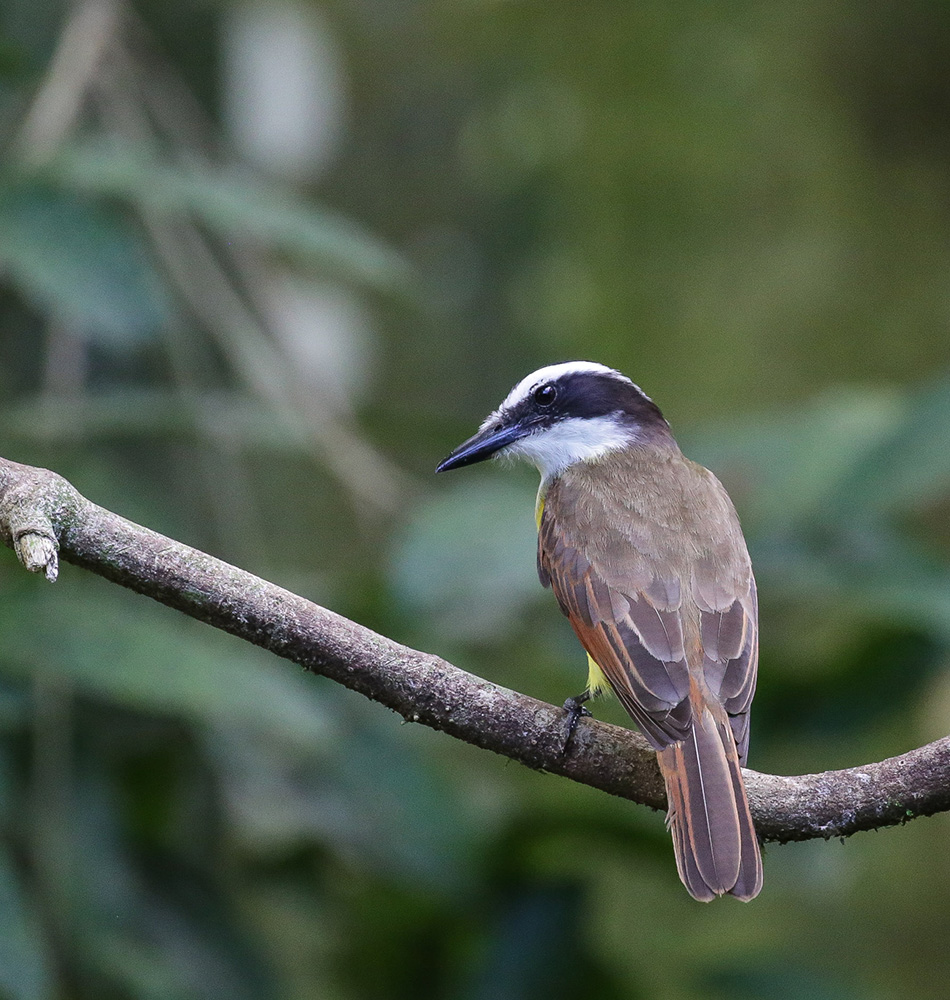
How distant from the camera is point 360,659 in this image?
2107 mm

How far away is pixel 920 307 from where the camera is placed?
6.27 metres

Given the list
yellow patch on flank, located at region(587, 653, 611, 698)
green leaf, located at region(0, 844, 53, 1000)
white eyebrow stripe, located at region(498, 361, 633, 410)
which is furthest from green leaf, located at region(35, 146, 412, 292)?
green leaf, located at region(0, 844, 53, 1000)

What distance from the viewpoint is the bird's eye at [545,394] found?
3.65m

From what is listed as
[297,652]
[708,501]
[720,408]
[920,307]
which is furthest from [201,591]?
[920,307]

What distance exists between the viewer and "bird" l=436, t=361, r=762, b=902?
7.90 ft

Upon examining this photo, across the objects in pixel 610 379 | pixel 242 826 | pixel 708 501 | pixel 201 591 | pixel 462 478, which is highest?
pixel 462 478

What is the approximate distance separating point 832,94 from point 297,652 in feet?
18.1

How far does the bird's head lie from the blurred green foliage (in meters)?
0.16

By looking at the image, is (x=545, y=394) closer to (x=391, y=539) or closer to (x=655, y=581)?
(x=391, y=539)

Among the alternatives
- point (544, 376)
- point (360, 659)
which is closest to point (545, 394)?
point (544, 376)

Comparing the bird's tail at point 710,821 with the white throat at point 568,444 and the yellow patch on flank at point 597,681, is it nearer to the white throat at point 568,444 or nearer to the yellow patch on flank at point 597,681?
the yellow patch on flank at point 597,681

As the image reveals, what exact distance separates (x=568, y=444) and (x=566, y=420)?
0.06m

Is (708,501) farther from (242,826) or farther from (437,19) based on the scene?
(437,19)

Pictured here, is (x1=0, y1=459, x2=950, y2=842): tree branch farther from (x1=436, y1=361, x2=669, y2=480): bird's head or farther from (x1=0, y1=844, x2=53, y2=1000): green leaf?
(x1=436, y1=361, x2=669, y2=480): bird's head
